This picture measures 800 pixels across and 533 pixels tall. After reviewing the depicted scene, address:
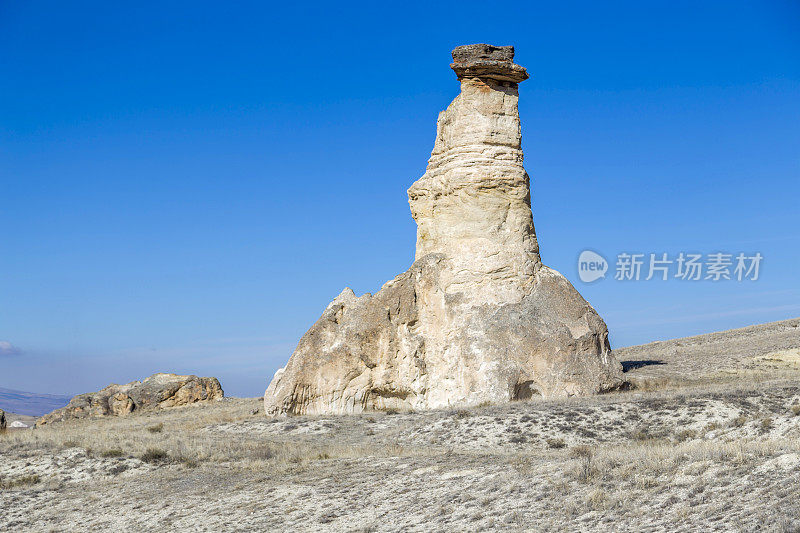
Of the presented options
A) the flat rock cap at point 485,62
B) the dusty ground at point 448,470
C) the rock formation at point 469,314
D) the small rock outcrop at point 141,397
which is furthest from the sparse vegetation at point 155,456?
the small rock outcrop at point 141,397

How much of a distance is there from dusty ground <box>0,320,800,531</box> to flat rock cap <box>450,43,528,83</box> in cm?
988

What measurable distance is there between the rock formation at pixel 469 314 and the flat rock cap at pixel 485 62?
4 centimetres

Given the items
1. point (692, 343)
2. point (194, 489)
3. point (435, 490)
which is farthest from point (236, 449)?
point (692, 343)

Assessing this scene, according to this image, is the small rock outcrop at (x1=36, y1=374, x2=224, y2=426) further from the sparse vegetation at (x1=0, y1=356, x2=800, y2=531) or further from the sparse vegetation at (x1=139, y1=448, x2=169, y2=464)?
the sparse vegetation at (x1=139, y1=448, x2=169, y2=464)

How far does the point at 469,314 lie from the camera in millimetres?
21688

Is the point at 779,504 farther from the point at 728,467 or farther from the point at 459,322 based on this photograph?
the point at 459,322

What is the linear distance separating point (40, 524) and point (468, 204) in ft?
47.4

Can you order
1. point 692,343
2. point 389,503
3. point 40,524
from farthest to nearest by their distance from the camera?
point 692,343, point 40,524, point 389,503

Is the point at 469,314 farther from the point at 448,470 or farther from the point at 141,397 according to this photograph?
the point at 141,397

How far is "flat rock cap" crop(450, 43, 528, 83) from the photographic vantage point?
74.9 feet

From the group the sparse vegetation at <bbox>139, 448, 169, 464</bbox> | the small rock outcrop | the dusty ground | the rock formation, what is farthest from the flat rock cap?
the small rock outcrop

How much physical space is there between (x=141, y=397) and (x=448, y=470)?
22394 mm

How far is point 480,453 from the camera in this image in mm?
14180

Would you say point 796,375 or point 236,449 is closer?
point 236,449
